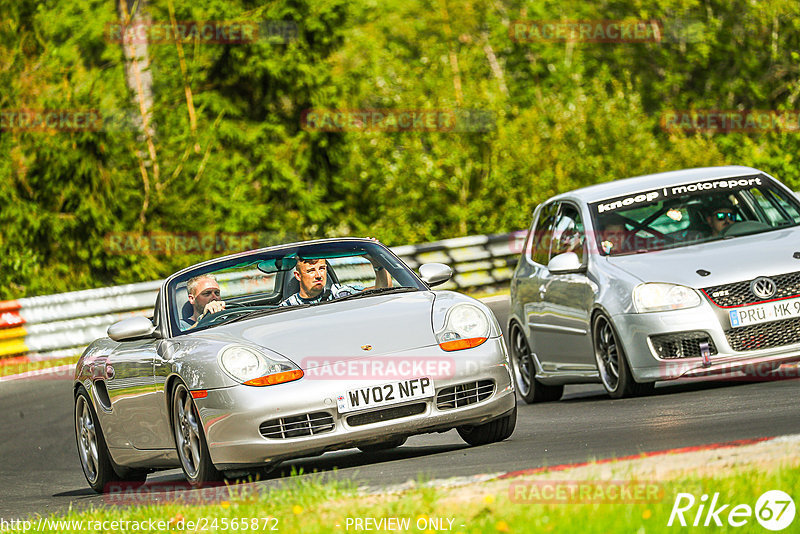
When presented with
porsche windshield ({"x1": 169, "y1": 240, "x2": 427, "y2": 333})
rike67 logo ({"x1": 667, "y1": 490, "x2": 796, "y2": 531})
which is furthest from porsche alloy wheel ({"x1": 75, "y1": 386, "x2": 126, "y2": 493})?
rike67 logo ({"x1": 667, "y1": 490, "x2": 796, "y2": 531})

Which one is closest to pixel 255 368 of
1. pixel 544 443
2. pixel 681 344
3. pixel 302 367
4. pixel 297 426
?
pixel 302 367

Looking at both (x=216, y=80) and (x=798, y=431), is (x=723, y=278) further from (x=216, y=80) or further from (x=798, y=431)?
(x=216, y=80)

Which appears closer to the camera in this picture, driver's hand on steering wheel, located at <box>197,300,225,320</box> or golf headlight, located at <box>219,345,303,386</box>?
golf headlight, located at <box>219,345,303,386</box>

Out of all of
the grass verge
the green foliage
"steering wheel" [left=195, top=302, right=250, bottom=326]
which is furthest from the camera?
the green foliage

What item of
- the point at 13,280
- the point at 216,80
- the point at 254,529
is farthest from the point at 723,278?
the point at 216,80

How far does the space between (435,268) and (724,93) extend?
34.8 m

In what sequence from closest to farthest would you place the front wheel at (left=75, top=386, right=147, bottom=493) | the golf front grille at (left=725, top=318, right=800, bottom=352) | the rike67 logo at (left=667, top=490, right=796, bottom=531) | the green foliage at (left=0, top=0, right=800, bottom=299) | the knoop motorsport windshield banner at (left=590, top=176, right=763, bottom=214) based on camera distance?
the rike67 logo at (left=667, top=490, right=796, bottom=531)
the golf front grille at (left=725, top=318, right=800, bottom=352)
the front wheel at (left=75, top=386, right=147, bottom=493)
the knoop motorsport windshield banner at (left=590, top=176, right=763, bottom=214)
the green foliage at (left=0, top=0, right=800, bottom=299)

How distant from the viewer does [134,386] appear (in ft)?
29.8

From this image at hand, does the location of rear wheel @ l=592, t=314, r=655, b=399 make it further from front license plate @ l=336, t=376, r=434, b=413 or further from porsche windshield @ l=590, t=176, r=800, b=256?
front license plate @ l=336, t=376, r=434, b=413

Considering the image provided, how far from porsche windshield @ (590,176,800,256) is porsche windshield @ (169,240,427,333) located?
90.4 inches

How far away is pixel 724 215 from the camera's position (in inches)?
434

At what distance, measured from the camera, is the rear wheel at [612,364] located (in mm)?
10258

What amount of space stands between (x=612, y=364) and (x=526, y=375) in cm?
188

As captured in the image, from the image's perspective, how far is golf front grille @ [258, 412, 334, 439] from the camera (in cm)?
779
